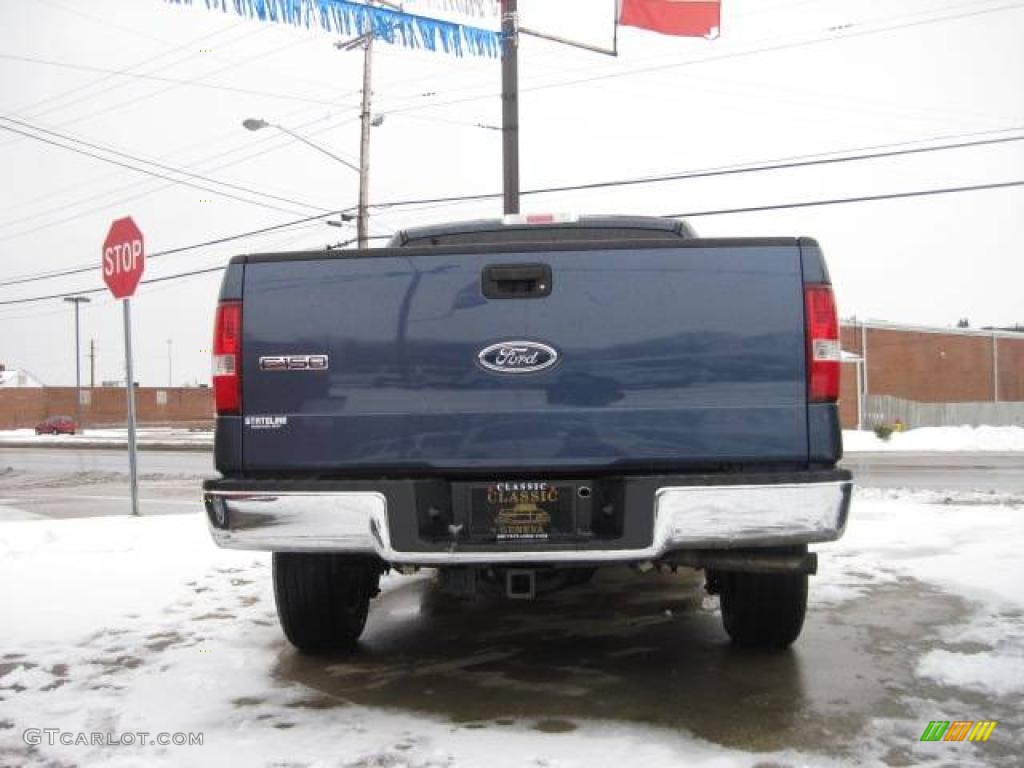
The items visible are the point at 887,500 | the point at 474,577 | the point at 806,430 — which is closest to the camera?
the point at 806,430

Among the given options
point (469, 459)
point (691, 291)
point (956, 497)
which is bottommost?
point (956, 497)

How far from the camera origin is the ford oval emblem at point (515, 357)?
3629mm

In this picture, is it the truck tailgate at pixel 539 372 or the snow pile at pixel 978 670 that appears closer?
the truck tailgate at pixel 539 372

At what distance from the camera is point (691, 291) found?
3.61 m

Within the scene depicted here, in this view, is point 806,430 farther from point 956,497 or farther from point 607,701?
point 956,497

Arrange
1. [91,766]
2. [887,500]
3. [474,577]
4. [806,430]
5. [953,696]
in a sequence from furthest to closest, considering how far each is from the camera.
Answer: [887,500] < [474,577] < [953,696] < [806,430] < [91,766]

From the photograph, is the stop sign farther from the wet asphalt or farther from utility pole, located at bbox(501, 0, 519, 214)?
utility pole, located at bbox(501, 0, 519, 214)

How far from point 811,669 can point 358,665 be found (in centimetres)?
211

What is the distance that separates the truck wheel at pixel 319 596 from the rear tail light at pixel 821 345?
2.02m

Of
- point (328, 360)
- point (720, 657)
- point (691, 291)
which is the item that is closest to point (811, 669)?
point (720, 657)

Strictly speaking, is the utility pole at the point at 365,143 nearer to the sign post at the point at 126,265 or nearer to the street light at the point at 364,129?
the street light at the point at 364,129

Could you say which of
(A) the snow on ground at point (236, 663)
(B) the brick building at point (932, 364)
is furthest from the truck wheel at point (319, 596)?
(B) the brick building at point (932, 364)

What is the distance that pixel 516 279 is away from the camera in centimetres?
368

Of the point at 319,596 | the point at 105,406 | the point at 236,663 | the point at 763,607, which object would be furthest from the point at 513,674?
the point at 105,406
